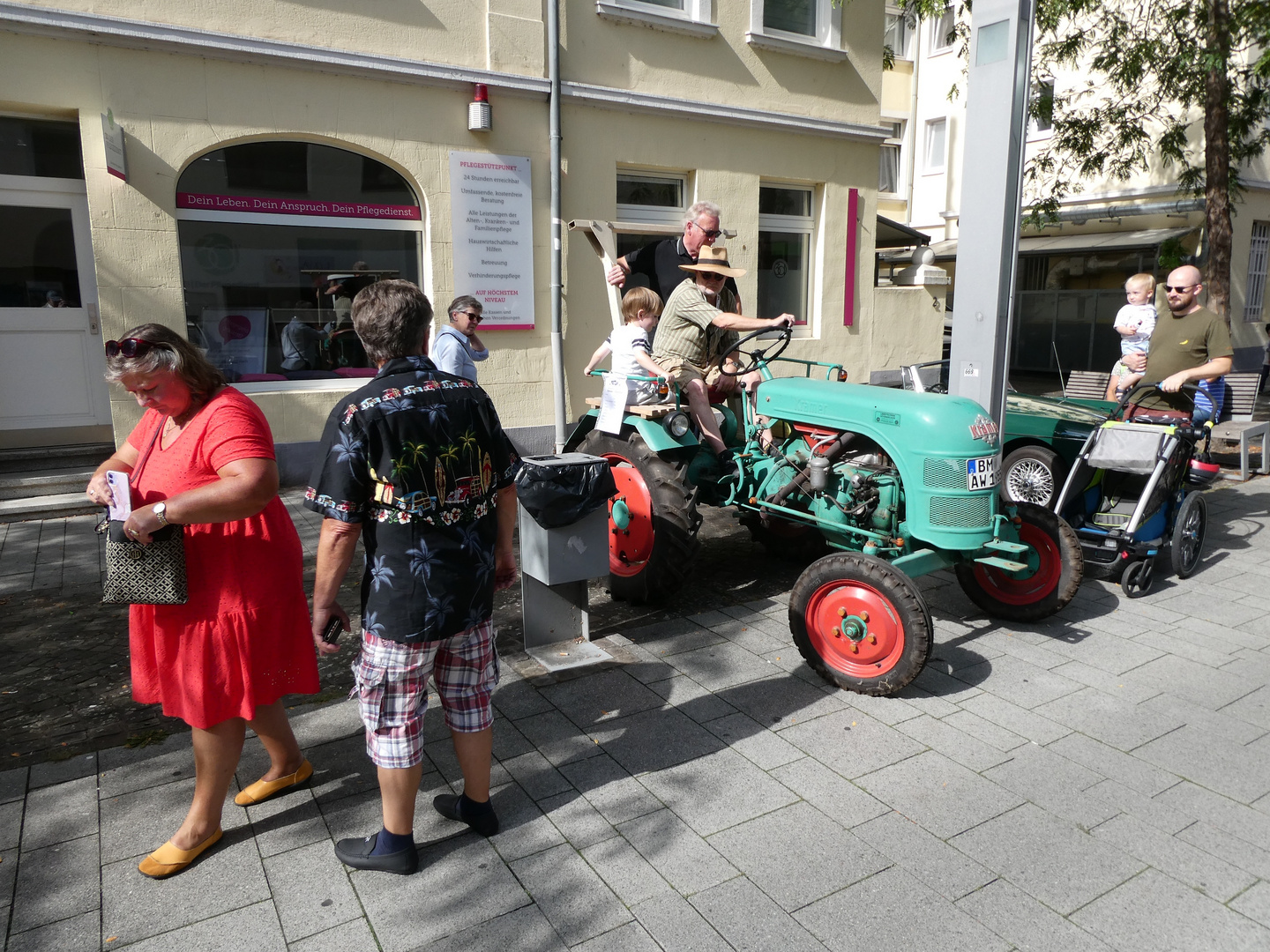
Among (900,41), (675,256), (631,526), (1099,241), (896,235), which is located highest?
(900,41)

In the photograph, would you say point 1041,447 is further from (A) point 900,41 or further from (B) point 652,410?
(A) point 900,41

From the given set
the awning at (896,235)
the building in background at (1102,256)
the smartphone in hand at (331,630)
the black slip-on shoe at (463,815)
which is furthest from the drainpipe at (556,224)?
the building in background at (1102,256)

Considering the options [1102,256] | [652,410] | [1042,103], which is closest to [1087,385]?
[1042,103]

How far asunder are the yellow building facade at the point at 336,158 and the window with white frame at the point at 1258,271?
12.8m

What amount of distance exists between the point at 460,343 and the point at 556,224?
3.01 meters

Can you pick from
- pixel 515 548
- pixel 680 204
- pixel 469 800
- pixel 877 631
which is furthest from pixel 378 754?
pixel 680 204

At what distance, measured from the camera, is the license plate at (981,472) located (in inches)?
162

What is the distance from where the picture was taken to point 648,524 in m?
5.03

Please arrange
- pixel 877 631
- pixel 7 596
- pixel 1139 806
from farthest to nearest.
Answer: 1. pixel 7 596
2. pixel 877 631
3. pixel 1139 806

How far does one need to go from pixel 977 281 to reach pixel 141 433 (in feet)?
13.8

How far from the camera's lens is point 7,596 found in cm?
545

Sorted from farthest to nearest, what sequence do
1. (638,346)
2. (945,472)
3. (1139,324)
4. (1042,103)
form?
(1042,103), (1139,324), (638,346), (945,472)

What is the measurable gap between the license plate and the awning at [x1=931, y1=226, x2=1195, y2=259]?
47.8 ft

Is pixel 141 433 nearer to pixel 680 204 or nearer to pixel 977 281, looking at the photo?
pixel 977 281
